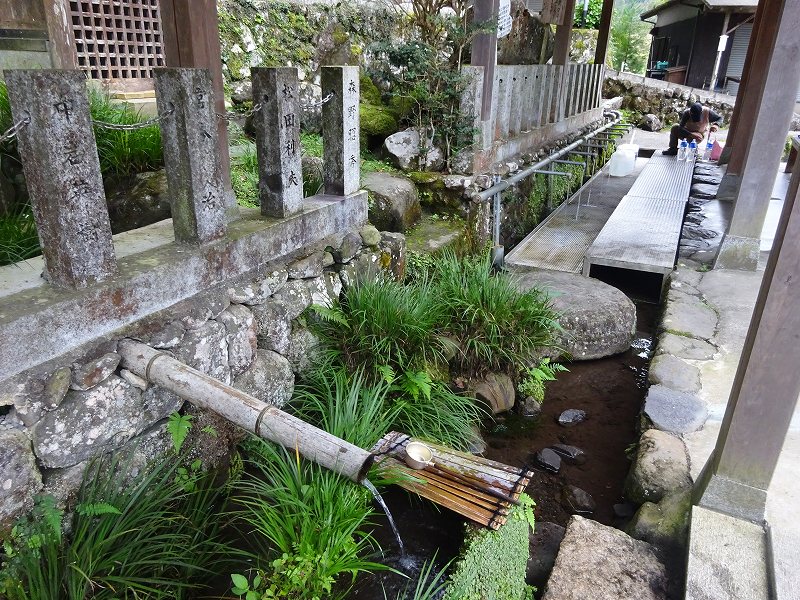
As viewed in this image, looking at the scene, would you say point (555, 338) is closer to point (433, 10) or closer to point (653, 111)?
point (433, 10)

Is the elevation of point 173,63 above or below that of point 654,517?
above

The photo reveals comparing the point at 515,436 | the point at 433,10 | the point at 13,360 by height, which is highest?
the point at 433,10

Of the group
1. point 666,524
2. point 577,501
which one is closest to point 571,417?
point 577,501

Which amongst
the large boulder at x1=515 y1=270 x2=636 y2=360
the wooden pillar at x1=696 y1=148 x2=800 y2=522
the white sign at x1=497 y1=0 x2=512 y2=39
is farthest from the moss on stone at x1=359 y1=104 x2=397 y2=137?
the wooden pillar at x1=696 y1=148 x2=800 y2=522

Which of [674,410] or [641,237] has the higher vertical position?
[641,237]

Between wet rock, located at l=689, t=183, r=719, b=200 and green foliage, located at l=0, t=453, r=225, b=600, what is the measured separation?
9.44m

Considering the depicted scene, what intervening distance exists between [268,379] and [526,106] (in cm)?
697

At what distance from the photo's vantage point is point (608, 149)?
49.7 feet

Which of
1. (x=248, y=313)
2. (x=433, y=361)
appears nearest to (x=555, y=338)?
(x=433, y=361)

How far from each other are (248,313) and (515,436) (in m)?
2.41

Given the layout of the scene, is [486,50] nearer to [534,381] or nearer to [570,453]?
[534,381]

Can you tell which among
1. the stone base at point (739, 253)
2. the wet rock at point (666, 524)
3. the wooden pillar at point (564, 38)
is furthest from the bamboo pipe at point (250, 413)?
the wooden pillar at point (564, 38)

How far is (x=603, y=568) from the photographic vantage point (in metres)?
2.75

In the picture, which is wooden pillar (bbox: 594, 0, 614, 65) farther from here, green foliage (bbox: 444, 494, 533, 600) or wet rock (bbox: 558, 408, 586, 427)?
green foliage (bbox: 444, 494, 533, 600)
